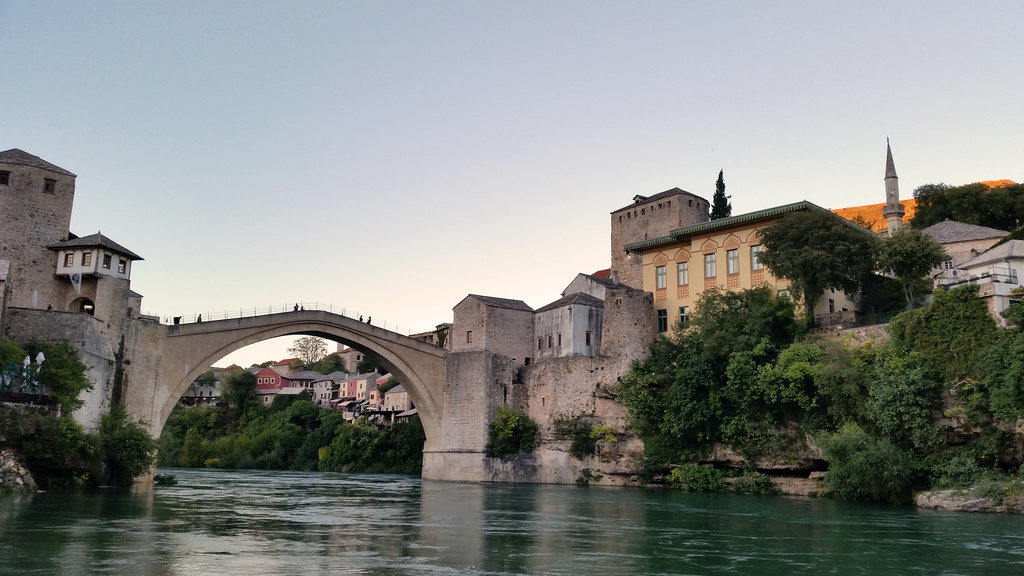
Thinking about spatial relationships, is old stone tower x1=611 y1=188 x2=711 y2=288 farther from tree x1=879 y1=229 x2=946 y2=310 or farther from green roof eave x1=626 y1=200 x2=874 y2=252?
tree x1=879 y1=229 x2=946 y2=310

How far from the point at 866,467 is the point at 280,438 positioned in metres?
51.1

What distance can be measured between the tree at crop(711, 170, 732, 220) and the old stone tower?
22.0 inches

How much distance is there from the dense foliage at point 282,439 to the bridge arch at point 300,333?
14168 millimetres

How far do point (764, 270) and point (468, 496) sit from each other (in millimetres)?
15650

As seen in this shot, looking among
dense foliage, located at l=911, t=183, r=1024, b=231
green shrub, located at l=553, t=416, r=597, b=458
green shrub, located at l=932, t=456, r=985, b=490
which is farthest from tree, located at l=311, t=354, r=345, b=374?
green shrub, located at l=932, t=456, r=985, b=490

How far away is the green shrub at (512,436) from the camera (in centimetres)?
4056

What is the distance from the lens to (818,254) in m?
31.4

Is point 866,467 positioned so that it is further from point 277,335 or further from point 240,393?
point 240,393

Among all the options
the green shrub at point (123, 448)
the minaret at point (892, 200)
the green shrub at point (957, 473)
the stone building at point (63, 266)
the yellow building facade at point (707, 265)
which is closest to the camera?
the green shrub at point (957, 473)

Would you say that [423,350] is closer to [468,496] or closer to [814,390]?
[468,496]

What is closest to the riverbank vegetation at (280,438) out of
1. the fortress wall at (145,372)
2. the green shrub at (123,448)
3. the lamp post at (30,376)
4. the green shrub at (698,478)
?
the fortress wall at (145,372)

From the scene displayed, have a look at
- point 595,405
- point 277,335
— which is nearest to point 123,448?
point 277,335

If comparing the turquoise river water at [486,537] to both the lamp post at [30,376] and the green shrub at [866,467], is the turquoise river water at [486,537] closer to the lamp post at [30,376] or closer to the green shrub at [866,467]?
the green shrub at [866,467]

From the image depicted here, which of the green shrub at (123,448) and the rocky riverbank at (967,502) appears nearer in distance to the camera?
the rocky riverbank at (967,502)
